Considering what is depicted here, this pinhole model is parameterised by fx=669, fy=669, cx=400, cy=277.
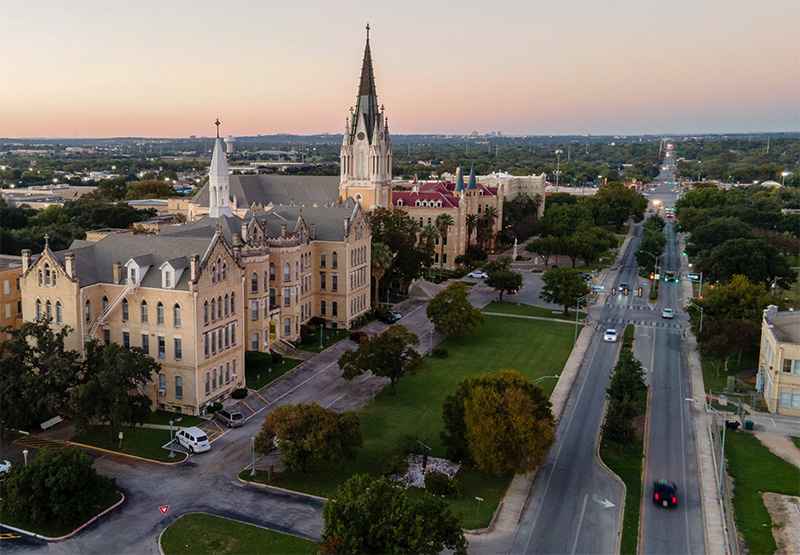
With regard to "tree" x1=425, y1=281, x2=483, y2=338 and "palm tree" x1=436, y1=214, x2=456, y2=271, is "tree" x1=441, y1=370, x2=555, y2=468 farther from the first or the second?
"palm tree" x1=436, y1=214, x2=456, y2=271

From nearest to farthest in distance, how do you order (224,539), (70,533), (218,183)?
(224,539), (70,533), (218,183)

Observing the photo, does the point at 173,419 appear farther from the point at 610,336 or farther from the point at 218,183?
the point at 610,336

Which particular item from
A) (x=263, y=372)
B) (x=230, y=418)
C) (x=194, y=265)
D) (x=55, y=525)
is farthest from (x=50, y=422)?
(x=263, y=372)

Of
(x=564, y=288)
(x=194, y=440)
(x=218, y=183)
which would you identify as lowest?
(x=194, y=440)

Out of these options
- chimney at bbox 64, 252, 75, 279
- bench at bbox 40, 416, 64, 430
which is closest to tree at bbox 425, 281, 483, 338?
chimney at bbox 64, 252, 75, 279

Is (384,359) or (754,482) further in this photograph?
(384,359)

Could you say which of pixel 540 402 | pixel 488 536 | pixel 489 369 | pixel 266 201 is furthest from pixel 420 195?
pixel 488 536

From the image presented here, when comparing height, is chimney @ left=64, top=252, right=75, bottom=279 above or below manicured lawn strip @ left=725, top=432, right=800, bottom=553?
above

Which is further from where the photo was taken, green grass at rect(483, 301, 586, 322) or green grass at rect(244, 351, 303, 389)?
green grass at rect(483, 301, 586, 322)
